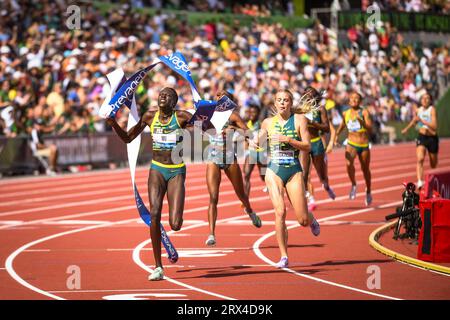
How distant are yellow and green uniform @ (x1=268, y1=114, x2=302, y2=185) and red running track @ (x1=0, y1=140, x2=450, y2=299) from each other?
3.61ft

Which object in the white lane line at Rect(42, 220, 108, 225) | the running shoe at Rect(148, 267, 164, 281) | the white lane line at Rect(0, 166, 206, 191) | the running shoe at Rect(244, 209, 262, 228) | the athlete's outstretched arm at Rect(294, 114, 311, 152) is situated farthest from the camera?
the white lane line at Rect(0, 166, 206, 191)

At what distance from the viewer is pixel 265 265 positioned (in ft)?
44.1

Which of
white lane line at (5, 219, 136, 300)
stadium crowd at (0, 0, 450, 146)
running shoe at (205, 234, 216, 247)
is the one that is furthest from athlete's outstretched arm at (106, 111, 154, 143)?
stadium crowd at (0, 0, 450, 146)

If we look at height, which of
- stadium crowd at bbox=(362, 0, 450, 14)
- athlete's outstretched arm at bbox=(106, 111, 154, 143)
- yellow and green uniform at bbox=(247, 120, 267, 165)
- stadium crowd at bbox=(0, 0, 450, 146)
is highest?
stadium crowd at bbox=(362, 0, 450, 14)

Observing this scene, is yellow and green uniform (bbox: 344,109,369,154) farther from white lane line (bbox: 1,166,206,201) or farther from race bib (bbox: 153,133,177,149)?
race bib (bbox: 153,133,177,149)

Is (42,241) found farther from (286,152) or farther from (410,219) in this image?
(410,219)

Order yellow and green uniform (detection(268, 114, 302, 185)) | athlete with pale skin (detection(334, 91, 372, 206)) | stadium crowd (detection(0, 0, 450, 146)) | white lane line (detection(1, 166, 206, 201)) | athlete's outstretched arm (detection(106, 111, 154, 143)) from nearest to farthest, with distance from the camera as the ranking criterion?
athlete's outstretched arm (detection(106, 111, 154, 143)) < yellow and green uniform (detection(268, 114, 302, 185)) < athlete with pale skin (detection(334, 91, 372, 206)) < white lane line (detection(1, 166, 206, 201)) < stadium crowd (detection(0, 0, 450, 146))

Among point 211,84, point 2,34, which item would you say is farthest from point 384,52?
point 2,34

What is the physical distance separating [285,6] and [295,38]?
4.99m

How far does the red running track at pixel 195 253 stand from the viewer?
11578 millimetres

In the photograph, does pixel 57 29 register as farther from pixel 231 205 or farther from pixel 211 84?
pixel 231 205

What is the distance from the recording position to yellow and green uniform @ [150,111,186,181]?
12.7 metres

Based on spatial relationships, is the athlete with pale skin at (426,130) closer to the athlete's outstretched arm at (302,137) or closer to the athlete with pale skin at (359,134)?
the athlete with pale skin at (359,134)

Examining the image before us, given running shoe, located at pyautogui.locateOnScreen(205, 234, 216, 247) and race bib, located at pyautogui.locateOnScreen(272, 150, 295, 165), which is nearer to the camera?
race bib, located at pyautogui.locateOnScreen(272, 150, 295, 165)
